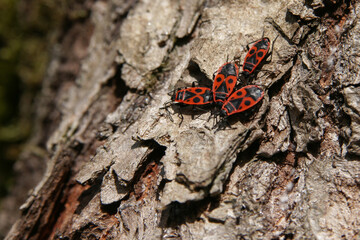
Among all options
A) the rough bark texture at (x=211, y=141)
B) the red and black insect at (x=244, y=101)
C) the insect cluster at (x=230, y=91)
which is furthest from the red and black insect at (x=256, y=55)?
the red and black insect at (x=244, y=101)

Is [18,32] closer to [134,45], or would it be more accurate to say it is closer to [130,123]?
[134,45]

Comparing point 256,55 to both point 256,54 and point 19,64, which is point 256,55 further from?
point 19,64

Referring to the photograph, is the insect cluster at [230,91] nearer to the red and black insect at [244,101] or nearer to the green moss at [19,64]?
the red and black insect at [244,101]

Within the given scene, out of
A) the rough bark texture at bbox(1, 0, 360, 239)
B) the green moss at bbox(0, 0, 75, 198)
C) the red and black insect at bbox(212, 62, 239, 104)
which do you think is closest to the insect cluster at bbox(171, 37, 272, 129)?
the red and black insect at bbox(212, 62, 239, 104)

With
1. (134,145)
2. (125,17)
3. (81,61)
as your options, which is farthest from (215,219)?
(81,61)

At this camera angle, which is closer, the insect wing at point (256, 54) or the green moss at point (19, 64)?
the insect wing at point (256, 54)

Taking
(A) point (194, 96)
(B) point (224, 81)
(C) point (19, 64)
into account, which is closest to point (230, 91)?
(B) point (224, 81)
